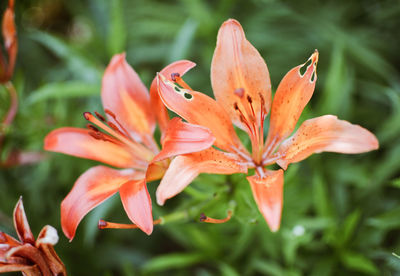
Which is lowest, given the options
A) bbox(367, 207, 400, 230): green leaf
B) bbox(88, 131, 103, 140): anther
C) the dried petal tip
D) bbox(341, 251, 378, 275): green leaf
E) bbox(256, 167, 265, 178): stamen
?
bbox(341, 251, 378, 275): green leaf

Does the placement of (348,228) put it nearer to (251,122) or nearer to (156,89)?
(251,122)

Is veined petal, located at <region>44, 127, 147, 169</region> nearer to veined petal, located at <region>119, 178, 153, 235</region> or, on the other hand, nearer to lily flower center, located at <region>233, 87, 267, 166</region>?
veined petal, located at <region>119, 178, 153, 235</region>

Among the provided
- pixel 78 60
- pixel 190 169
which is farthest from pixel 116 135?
pixel 78 60

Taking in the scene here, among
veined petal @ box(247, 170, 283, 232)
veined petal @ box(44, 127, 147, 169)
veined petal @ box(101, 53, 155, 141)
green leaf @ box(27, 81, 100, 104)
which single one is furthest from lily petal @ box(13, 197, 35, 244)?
green leaf @ box(27, 81, 100, 104)

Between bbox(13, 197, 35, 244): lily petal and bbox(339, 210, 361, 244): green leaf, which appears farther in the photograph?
bbox(339, 210, 361, 244): green leaf

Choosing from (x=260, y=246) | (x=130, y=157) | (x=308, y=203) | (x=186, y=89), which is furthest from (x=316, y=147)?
(x=260, y=246)

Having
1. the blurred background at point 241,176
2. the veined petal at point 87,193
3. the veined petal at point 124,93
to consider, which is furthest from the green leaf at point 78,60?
the veined petal at point 87,193
